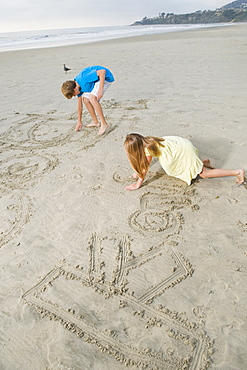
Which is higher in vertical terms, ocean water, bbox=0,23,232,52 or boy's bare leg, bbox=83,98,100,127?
ocean water, bbox=0,23,232,52

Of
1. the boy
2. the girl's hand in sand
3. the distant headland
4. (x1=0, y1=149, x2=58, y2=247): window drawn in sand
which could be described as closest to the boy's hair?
the boy

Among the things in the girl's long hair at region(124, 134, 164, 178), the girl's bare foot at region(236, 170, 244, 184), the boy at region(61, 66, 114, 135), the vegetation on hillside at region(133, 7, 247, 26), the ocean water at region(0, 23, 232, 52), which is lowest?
the girl's bare foot at region(236, 170, 244, 184)

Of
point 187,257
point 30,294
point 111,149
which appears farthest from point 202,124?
point 30,294

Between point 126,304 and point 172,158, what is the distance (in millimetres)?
1606

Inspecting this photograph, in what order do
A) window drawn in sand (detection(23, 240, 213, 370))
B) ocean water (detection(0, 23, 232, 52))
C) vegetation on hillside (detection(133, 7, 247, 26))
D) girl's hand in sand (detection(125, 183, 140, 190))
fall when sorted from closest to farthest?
window drawn in sand (detection(23, 240, 213, 370)) < girl's hand in sand (detection(125, 183, 140, 190)) < ocean water (detection(0, 23, 232, 52)) < vegetation on hillside (detection(133, 7, 247, 26))

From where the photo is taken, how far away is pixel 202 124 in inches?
169

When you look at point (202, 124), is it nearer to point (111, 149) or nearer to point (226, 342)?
point (111, 149)

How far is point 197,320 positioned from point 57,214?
1686mm

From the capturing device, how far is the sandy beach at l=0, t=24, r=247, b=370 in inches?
60.6

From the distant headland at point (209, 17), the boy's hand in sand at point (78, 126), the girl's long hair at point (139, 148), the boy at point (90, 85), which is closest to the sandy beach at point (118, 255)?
the boy's hand in sand at point (78, 126)

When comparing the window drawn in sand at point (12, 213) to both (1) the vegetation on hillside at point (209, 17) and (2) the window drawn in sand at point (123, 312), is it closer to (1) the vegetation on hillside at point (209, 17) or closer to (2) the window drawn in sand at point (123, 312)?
(2) the window drawn in sand at point (123, 312)

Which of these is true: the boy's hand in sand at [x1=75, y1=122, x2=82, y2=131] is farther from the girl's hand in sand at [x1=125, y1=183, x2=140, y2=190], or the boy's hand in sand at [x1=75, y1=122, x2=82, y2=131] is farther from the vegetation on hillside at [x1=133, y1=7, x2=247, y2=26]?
the vegetation on hillside at [x1=133, y1=7, x2=247, y2=26]

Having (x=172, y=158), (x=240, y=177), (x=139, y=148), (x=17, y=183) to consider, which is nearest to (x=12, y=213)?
(x=17, y=183)

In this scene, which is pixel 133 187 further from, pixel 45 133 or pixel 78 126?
pixel 45 133
